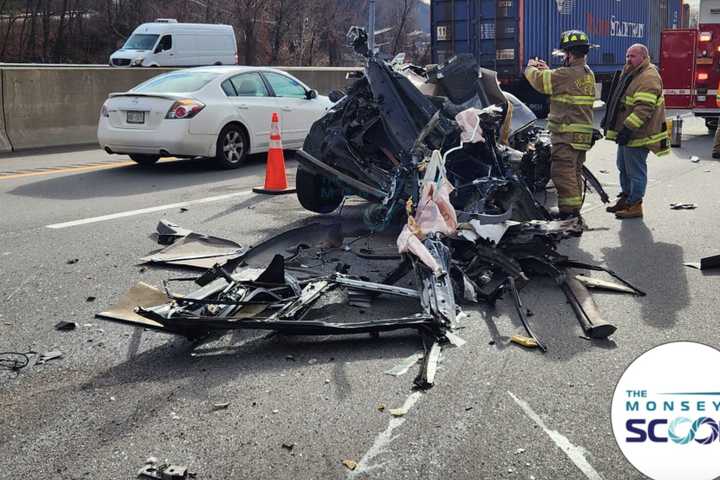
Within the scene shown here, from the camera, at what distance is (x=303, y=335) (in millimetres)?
4590

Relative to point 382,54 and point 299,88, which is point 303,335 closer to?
point 382,54

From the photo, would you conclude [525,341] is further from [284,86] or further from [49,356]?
[284,86]

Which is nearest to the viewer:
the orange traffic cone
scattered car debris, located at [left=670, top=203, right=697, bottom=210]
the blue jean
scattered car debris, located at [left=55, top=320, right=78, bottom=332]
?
scattered car debris, located at [left=55, top=320, right=78, bottom=332]

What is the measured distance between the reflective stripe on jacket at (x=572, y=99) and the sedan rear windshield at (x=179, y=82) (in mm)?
5505

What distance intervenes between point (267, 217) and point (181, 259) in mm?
1976

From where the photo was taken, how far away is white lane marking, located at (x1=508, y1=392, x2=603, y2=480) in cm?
319

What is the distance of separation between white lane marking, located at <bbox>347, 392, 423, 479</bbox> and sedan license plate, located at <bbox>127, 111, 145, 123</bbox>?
7931 millimetres

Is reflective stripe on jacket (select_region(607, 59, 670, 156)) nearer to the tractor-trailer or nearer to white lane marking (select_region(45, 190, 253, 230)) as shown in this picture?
white lane marking (select_region(45, 190, 253, 230))

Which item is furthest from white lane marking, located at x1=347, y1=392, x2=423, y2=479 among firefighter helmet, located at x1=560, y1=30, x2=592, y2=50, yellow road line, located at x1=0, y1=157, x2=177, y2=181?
yellow road line, located at x1=0, y1=157, x2=177, y2=181

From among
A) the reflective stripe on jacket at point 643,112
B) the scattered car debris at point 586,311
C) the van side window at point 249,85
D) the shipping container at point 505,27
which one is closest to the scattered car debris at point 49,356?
the scattered car debris at point 586,311

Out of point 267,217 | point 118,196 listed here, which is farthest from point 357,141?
point 118,196

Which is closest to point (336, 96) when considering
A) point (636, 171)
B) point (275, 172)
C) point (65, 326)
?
point (275, 172)

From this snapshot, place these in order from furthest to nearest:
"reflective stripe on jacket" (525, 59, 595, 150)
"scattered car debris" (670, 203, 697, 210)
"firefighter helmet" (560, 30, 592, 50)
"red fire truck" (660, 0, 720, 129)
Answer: "red fire truck" (660, 0, 720, 129)
"scattered car debris" (670, 203, 697, 210)
"reflective stripe on jacket" (525, 59, 595, 150)
"firefighter helmet" (560, 30, 592, 50)

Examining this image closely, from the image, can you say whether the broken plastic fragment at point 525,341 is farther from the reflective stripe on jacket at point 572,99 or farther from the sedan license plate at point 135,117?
the sedan license plate at point 135,117
